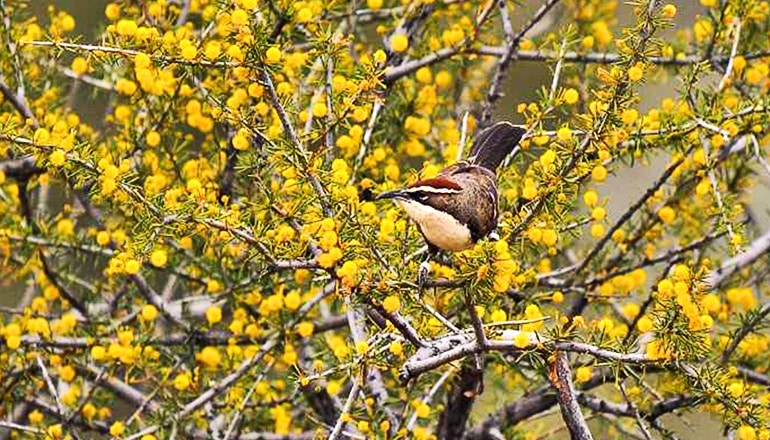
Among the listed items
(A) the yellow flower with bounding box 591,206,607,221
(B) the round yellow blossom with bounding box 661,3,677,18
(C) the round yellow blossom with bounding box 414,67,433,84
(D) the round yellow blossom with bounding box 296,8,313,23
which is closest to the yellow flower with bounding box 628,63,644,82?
(B) the round yellow blossom with bounding box 661,3,677,18

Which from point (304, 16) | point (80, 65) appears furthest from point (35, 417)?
point (304, 16)

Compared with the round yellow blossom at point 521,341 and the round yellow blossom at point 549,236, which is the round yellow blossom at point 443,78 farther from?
the round yellow blossom at point 521,341

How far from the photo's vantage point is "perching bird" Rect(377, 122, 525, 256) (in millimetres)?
2506

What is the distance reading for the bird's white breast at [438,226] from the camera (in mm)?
2504

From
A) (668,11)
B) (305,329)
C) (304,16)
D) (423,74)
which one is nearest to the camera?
(668,11)

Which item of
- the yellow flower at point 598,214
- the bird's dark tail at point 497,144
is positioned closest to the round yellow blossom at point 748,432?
the yellow flower at point 598,214

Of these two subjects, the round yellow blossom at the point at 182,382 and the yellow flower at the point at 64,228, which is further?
the yellow flower at the point at 64,228

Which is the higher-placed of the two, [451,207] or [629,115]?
[629,115]

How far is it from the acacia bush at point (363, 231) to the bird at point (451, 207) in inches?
2.7

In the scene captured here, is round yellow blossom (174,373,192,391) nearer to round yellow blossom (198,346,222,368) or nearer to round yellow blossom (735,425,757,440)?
round yellow blossom (198,346,222,368)

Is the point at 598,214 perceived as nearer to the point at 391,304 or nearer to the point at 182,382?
the point at 391,304

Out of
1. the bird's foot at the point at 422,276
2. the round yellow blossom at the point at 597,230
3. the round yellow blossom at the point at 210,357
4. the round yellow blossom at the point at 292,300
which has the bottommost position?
the round yellow blossom at the point at 210,357

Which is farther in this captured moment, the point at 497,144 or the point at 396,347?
the point at 497,144

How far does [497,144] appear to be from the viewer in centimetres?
305
